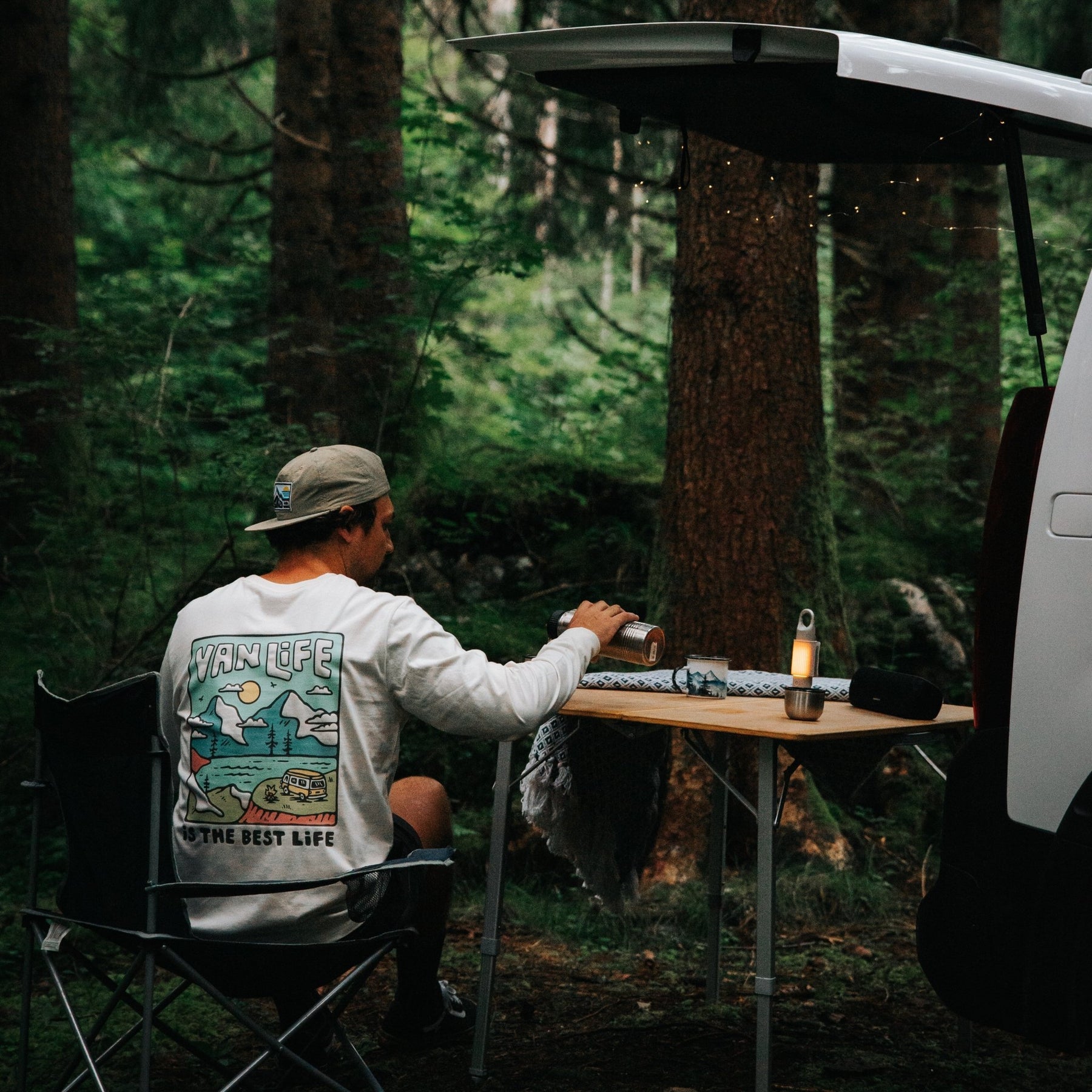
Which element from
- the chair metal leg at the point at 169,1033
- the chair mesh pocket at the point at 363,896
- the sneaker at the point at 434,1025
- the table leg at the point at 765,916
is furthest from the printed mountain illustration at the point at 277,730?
the sneaker at the point at 434,1025

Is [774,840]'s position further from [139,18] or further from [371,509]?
[139,18]

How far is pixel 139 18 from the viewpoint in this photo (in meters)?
10.6

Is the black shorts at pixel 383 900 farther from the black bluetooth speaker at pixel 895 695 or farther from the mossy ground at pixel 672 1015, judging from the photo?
the black bluetooth speaker at pixel 895 695

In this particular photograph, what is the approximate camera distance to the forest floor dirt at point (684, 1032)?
338 cm

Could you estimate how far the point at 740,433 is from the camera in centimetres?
503

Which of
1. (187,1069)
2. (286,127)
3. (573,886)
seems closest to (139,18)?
(286,127)

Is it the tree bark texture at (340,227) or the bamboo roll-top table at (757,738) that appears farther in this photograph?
the tree bark texture at (340,227)

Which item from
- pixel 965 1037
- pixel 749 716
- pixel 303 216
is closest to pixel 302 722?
pixel 749 716

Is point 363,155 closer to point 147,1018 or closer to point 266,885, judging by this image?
point 266,885

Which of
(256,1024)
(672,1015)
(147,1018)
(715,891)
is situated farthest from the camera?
(715,891)

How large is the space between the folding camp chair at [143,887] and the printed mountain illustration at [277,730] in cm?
16

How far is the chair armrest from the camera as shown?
242 cm

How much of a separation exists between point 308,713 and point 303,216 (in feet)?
25.7

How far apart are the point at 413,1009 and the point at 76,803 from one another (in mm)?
1406
